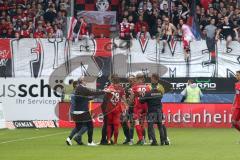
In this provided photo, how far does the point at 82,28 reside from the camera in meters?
37.3

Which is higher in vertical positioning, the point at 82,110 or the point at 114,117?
the point at 82,110

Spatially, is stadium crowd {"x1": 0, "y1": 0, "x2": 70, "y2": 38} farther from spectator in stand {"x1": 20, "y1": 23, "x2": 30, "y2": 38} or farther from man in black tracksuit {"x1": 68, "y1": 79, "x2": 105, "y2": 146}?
man in black tracksuit {"x1": 68, "y1": 79, "x2": 105, "y2": 146}

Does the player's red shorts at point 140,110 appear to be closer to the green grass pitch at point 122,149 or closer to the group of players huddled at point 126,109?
the group of players huddled at point 126,109

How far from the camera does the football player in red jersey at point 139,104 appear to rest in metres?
24.8

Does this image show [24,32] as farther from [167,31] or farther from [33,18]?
[167,31]

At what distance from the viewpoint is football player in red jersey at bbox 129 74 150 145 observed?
81.5ft

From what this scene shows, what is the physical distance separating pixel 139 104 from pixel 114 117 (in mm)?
872

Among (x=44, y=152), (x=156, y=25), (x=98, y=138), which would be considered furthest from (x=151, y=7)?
(x=44, y=152)

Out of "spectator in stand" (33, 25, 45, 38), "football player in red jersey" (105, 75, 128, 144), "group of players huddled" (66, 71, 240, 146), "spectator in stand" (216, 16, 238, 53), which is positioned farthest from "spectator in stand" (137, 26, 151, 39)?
"football player in red jersey" (105, 75, 128, 144)

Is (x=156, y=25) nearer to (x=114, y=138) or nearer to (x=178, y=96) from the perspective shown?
(x=178, y=96)

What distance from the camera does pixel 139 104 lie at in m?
25.2

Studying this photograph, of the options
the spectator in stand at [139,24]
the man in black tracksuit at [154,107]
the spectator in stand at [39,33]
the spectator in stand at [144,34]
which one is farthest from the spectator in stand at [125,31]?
the man in black tracksuit at [154,107]

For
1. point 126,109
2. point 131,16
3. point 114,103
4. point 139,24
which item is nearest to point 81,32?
point 131,16

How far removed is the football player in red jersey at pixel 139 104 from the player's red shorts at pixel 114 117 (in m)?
0.49
